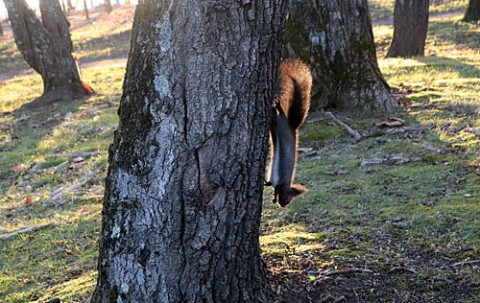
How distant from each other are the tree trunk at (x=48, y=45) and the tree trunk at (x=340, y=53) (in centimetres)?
666

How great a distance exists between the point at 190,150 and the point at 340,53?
4614mm

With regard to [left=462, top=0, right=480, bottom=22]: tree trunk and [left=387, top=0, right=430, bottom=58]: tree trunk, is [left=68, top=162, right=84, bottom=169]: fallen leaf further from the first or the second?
[left=462, top=0, right=480, bottom=22]: tree trunk

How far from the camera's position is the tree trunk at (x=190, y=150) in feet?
7.03

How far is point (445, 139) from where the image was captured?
17.4 feet

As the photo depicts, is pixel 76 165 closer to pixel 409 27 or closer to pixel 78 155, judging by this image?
pixel 78 155

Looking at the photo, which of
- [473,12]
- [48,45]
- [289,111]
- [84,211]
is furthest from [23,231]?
[473,12]

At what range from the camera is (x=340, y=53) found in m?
6.47

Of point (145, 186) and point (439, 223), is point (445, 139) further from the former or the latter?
point (145, 186)

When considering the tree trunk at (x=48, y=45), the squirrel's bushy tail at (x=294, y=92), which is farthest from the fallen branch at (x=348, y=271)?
the tree trunk at (x=48, y=45)

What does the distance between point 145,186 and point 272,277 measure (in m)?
0.98

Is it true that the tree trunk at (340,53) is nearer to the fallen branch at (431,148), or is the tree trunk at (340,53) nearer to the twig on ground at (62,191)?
the fallen branch at (431,148)

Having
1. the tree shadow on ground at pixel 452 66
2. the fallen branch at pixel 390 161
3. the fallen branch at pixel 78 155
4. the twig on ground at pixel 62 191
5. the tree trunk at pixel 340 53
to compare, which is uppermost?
the tree trunk at pixel 340 53

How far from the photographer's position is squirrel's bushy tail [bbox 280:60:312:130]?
3.46 m

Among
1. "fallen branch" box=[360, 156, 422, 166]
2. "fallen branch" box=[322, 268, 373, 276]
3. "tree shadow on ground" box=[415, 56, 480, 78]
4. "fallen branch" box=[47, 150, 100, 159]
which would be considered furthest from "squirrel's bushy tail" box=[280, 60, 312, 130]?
"tree shadow on ground" box=[415, 56, 480, 78]
